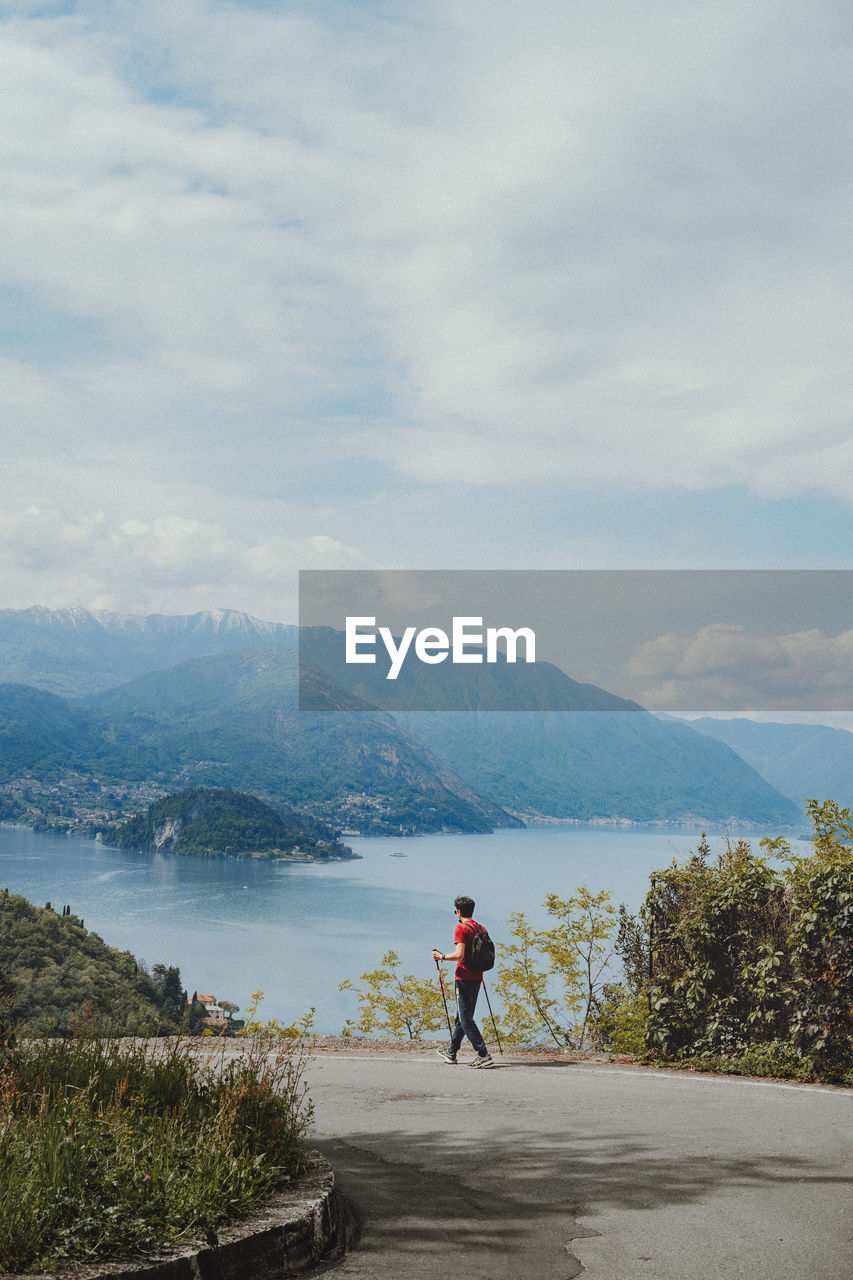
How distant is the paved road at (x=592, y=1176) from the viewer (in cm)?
437

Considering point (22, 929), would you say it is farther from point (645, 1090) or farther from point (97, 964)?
point (645, 1090)

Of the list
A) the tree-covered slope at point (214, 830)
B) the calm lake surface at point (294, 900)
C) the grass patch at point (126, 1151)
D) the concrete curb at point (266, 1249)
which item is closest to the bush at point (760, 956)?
the grass patch at point (126, 1151)

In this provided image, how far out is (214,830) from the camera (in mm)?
168250

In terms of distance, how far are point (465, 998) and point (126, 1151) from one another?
6.44 meters

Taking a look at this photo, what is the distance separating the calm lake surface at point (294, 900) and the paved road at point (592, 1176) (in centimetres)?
3698

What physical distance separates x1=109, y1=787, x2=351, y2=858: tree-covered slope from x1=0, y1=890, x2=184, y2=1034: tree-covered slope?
123 m

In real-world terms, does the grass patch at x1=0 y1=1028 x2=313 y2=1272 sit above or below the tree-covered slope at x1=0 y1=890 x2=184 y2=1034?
above

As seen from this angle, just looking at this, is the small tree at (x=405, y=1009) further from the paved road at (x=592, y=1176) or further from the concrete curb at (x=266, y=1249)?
the concrete curb at (x=266, y=1249)

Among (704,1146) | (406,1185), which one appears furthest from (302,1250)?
(704,1146)

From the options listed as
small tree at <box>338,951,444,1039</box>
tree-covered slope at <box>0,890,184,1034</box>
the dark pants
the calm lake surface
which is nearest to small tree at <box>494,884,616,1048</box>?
small tree at <box>338,951,444,1039</box>

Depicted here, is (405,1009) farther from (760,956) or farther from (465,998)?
(760,956)

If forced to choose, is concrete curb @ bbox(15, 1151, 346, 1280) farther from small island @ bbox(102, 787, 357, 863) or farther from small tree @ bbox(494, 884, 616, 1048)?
small island @ bbox(102, 787, 357, 863)

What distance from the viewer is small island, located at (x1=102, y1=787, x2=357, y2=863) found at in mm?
164625

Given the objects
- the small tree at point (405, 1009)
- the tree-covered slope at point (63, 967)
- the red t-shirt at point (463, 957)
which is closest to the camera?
the red t-shirt at point (463, 957)
